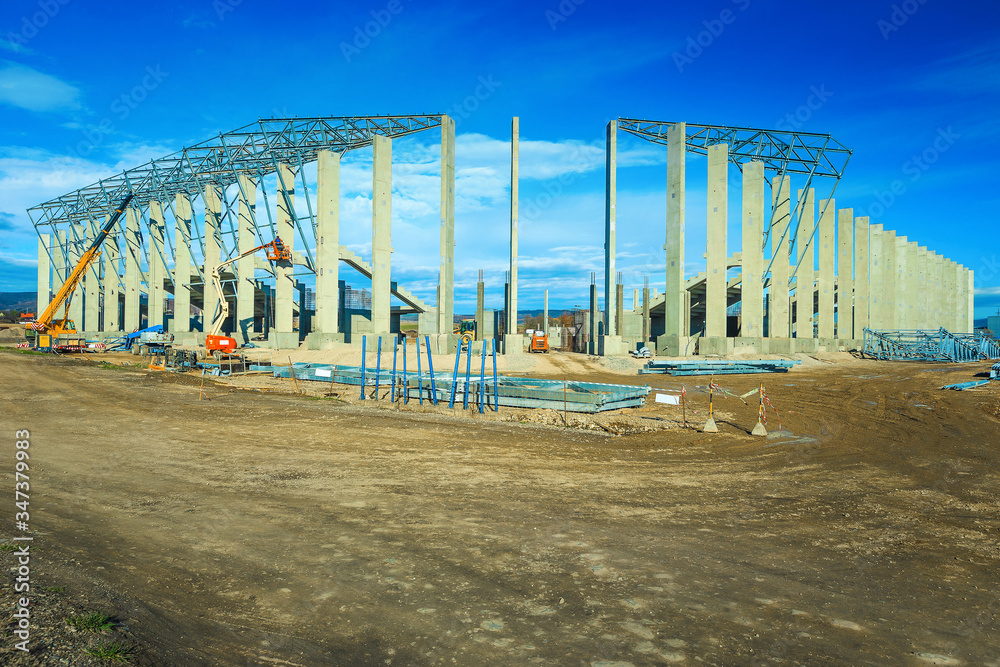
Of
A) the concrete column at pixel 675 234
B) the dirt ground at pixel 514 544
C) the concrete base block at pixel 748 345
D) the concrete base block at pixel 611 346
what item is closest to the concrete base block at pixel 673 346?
the concrete column at pixel 675 234

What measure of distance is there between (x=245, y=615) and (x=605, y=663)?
282cm

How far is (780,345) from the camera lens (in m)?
39.9

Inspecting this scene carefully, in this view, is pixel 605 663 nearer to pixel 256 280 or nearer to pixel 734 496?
pixel 734 496

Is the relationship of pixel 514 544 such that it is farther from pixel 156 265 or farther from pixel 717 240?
pixel 156 265

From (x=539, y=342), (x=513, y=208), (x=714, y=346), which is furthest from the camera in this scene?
(x=539, y=342)

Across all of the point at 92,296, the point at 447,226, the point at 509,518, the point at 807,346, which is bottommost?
the point at 509,518

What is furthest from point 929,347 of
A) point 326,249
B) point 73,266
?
point 73,266

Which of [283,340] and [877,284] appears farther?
[877,284]

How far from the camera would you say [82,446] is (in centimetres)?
1065

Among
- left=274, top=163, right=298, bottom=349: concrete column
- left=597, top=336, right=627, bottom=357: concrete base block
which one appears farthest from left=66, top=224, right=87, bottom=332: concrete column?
left=597, top=336, right=627, bottom=357: concrete base block

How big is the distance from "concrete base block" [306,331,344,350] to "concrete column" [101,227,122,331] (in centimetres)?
3576

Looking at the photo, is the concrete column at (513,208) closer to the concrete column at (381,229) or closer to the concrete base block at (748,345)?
the concrete column at (381,229)

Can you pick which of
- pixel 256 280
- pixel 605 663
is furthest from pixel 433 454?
pixel 256 280

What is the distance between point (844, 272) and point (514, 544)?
5325 cm
